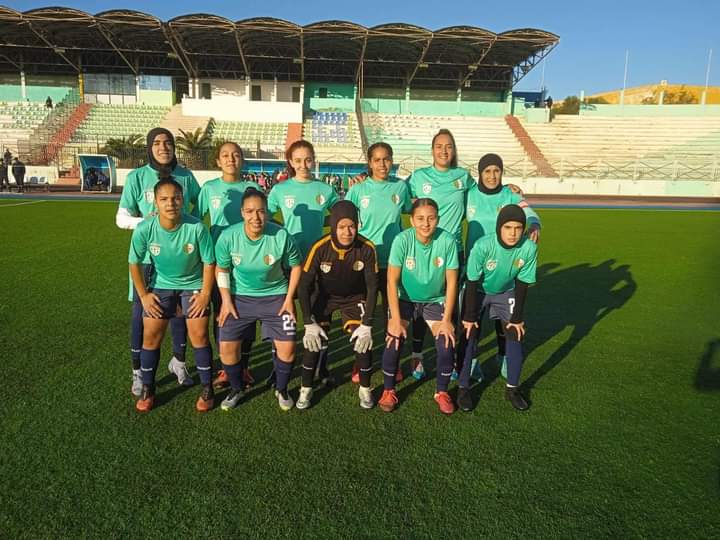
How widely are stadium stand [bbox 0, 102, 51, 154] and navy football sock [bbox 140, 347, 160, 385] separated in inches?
1342

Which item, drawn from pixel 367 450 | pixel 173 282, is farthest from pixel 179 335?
pixel 367 450

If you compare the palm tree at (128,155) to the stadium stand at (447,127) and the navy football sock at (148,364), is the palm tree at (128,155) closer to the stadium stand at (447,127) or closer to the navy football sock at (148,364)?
the stadium stand at (447,127)

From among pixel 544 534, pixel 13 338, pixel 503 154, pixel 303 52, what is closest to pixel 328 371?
pixel 544 534

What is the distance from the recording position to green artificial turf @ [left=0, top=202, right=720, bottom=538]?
8.43 ft

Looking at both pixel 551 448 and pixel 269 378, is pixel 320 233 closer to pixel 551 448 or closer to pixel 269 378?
pixel 269 378

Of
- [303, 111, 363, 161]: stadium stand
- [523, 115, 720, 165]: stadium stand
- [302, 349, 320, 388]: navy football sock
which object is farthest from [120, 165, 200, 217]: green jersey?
[523, 115, 720, 165]: stadium stand

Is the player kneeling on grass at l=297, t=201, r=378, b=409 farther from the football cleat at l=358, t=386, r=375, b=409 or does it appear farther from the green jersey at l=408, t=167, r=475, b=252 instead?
the green jersey at l=408, t=167, r=475, b=252

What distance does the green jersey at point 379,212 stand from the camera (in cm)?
423

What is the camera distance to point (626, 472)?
3.00 meters

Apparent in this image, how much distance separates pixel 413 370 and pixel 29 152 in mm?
33197

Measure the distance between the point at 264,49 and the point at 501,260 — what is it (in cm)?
3768

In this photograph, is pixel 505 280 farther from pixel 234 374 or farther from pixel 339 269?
pixel 234 374

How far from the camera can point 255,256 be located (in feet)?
12.0

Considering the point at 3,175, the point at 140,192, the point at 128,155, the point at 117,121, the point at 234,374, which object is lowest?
the point at 234,374
